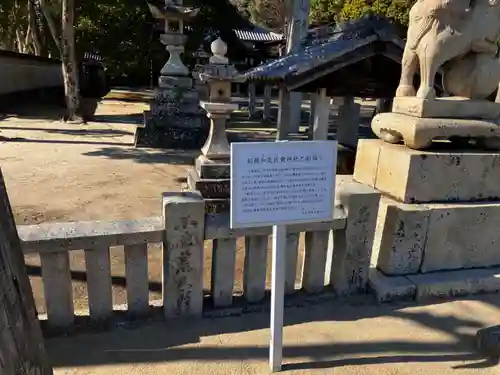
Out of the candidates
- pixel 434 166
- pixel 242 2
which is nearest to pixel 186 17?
pixel 434 166

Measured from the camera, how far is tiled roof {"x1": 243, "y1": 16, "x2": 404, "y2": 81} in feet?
25.5

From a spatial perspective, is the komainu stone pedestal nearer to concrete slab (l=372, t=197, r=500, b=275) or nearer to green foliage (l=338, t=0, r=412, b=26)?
concrete slab (l=372, t=197, r=500, b=275)

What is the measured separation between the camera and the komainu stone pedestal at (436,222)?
317 centimetres

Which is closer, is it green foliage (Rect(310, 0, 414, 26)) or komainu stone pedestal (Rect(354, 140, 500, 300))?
komainu stone pedestal (Rect(354, 140, 500, 300))

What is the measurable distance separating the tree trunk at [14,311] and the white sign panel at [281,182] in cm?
96

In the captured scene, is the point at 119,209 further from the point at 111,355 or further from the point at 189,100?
the point at 189,100

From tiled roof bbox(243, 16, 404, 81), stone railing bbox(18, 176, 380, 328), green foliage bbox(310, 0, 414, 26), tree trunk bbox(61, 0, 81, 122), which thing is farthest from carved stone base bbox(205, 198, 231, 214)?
tree trunk bbox(61, 0, 81, 122)

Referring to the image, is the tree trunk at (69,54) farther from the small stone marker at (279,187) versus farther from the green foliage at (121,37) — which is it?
the small stone marker at (279,187)

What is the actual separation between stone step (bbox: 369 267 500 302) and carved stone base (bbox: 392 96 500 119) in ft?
4.10

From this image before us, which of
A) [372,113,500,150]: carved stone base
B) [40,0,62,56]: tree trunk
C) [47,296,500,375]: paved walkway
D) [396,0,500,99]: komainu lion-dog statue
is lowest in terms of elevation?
[47,296,500,375]: paved walkway

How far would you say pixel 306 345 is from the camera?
2691mm

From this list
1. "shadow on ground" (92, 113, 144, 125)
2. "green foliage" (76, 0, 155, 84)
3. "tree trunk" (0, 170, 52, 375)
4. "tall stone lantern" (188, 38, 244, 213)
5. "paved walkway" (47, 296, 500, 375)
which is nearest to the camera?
"tree trunk" (0, 170, 52, 375)

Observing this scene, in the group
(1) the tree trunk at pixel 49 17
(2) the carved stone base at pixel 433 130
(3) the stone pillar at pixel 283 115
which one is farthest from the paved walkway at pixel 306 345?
(1) the tree trunk at pixel 49 17

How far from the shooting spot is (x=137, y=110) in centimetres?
1777
